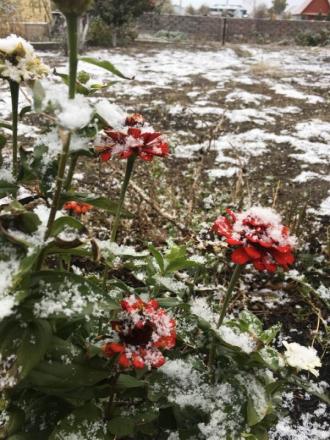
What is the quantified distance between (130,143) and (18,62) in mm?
322

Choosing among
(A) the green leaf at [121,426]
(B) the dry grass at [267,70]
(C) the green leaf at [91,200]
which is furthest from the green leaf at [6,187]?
(B) the dry grass at [267,70]

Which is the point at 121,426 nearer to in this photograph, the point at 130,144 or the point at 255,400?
the point at 255,400

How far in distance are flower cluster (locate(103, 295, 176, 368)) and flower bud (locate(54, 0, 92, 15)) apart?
60 cm

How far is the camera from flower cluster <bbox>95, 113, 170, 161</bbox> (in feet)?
3.43

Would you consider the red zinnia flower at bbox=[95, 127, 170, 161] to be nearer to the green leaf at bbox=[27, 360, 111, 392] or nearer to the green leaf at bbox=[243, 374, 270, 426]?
the green leaf at bbox=[27, 360, 111, 392]

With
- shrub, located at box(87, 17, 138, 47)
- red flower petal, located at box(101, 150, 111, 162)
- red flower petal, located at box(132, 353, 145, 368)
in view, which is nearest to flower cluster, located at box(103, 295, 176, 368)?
red flower petal, located at box(132, 353, 145, 368)

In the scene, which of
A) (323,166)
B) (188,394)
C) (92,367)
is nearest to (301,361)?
(188,394)

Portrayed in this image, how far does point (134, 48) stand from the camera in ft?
35.0

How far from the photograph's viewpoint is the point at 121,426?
3.39 ft

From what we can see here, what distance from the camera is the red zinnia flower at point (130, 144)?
1047 mm

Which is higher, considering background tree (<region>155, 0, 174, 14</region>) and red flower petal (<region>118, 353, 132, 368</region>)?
background tree (<region>155, 0, 174, 14</region>)

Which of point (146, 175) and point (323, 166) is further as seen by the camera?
point (323, 166)

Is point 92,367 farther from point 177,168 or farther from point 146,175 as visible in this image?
point 177,168

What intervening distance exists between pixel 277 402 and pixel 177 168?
2555 mm
